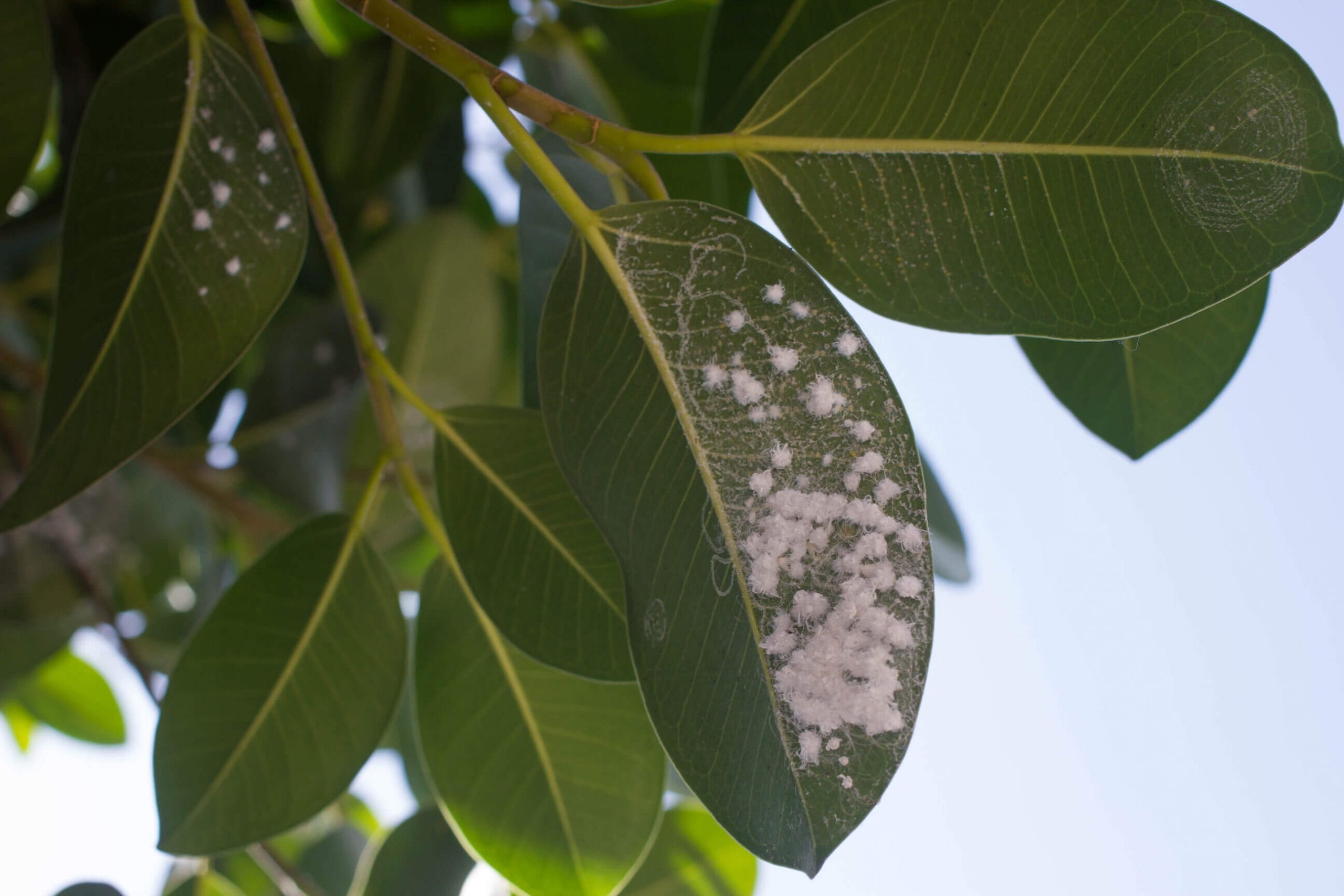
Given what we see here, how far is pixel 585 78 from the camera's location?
1.08m

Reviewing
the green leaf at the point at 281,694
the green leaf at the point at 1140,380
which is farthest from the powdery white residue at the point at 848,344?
the green leaf at the point at 281,694

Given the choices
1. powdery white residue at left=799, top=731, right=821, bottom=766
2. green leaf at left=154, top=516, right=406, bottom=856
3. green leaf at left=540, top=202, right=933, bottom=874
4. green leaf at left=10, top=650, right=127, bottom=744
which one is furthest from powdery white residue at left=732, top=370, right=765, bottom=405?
green leaf at left=10, top=650, right=127, bottom=744

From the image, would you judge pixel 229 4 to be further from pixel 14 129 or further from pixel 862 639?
pixel 862 639

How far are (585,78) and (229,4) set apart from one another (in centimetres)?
56

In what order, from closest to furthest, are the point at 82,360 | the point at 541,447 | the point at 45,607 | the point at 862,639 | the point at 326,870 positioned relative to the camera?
the point at 862,639 < the point at 82,360 < the point at 541,447 < the point at 45,607 < the point at 326,870

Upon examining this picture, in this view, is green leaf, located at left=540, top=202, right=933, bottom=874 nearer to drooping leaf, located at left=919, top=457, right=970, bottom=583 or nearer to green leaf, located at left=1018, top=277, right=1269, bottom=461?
green leaf, located at left=1018, top=277, right=1269, bottom=461

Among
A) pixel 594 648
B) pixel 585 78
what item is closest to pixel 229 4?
pixel 594 648

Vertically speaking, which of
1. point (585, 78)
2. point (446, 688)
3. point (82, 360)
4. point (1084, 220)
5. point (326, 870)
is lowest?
point (326, 870)

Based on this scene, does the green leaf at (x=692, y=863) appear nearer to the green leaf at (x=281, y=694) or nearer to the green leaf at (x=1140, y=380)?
the green leaf at (x=281, y=694)

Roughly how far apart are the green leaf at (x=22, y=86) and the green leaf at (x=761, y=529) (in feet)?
1.66

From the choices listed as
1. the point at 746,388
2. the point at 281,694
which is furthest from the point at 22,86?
the point at 746,388

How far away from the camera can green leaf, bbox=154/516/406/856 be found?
0.66 m

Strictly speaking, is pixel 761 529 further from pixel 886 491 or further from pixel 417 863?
pixel 417 863

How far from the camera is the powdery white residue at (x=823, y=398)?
0.42m
